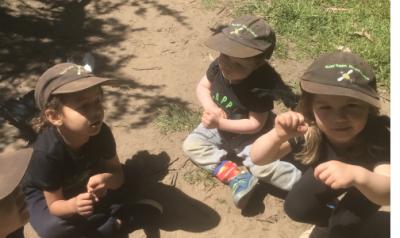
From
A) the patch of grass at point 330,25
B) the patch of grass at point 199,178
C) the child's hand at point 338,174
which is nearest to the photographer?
the child's hand at point 338,174

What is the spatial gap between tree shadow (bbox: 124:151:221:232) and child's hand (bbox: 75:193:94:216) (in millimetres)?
651

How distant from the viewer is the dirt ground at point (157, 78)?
11.3 feet

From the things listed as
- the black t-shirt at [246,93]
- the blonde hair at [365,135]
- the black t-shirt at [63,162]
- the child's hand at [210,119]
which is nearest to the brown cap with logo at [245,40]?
the black t-shirt at [246,93]

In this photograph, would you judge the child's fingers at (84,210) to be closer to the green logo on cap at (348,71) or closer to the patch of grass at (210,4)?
the green logo on cap at (348,71)

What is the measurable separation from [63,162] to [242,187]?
3.92ft

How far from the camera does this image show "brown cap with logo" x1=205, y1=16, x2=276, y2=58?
3197mm

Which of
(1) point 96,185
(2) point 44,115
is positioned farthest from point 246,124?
(2) point 44,115

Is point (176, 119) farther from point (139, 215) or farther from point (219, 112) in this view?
point (139, 215)

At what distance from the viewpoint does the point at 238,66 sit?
3.31 metres

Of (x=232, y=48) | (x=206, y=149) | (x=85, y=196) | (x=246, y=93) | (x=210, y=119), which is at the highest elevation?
(x=232, y=48)

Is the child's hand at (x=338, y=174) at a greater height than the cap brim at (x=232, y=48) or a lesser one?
lesser

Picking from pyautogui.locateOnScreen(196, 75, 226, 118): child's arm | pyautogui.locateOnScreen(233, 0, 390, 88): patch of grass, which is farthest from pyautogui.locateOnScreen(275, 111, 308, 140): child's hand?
pyautogui.locateOnScreen(233, 0, 390, 88): patch of grass

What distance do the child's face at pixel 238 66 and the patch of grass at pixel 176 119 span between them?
0.85m

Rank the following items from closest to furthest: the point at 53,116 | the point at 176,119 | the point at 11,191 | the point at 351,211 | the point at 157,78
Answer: the point at 11,191, the point at 351,211, the point at 53,116, the point at 176,119, the point at 157,78
